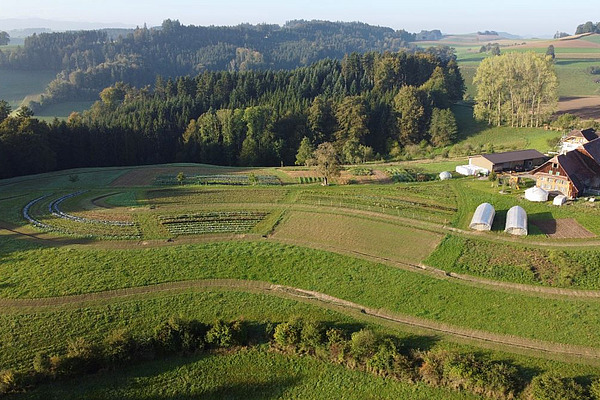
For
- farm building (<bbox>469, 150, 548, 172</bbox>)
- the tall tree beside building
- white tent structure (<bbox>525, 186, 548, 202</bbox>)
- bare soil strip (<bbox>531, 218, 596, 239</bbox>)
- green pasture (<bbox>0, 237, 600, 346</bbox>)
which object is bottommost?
green pasture (<bbox>0, 237, 600, 346</bbox>)

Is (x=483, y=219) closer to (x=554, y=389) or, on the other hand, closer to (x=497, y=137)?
(x=554, y=389)

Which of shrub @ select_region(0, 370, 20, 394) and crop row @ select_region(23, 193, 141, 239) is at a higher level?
crop row @ select_region(23, 193, 141, 239)

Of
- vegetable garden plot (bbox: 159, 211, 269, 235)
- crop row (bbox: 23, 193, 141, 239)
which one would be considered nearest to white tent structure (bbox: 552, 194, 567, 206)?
vegetable garden plot (bbox: 159, 211, 269, 235)

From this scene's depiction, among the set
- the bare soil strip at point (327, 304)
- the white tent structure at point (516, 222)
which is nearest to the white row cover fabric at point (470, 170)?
the white tent structure at point (516, 222)

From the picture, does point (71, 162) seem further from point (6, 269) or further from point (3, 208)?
point (6, 269)

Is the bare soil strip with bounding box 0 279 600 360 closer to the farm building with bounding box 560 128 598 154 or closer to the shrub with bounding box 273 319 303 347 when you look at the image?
the shrub with bounding box 273 319 303 347

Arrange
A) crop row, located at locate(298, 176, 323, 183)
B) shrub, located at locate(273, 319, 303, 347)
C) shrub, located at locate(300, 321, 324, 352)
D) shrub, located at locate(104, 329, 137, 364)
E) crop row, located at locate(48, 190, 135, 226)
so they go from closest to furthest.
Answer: shrub, located at locate(104, 329, 137, 364) → shrub, located at locate(300, 321, 324, 352) → shrub, located at locate(273, 319, 303, 347) → crop row, located at locate(48, 190, 135, 226) → crop row, located at locate(298, 176, 323, 183)
